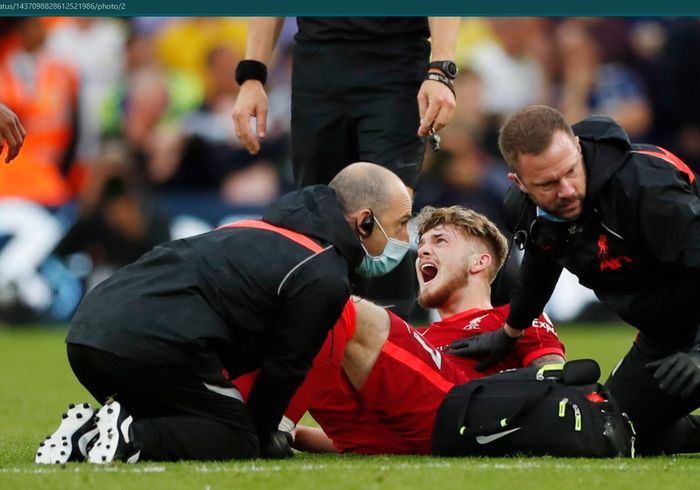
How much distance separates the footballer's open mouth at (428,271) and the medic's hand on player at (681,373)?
1.97 meters

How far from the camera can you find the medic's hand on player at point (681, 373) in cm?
519

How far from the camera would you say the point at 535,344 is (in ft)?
21.2

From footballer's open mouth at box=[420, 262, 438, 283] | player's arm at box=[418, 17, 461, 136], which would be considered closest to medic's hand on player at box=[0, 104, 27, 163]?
player's arm at box=[418, 17, 461, 136]

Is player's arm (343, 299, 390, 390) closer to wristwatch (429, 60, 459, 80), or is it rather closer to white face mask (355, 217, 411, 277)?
white face mask (355, 217, 411, 277)

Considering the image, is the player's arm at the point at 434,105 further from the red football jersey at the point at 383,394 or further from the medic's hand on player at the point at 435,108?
the red football jersey at the point at 383,394

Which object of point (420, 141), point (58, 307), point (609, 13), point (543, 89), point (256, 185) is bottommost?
point (58, 307)

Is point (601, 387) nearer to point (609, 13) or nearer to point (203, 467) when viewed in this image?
point (203, 467)

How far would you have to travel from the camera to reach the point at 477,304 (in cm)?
704

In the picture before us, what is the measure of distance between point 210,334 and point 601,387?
5.34ft

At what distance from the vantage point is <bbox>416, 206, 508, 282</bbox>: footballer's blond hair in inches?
278

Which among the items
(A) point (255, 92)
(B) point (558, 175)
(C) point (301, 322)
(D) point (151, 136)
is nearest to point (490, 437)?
(C) point (301, 322)

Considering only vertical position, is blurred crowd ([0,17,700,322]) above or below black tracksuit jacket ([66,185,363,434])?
below

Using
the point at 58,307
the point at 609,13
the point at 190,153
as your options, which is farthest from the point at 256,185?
the point at 609,13

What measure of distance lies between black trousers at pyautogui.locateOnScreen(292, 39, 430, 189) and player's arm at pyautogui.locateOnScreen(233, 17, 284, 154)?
0.21 meters
